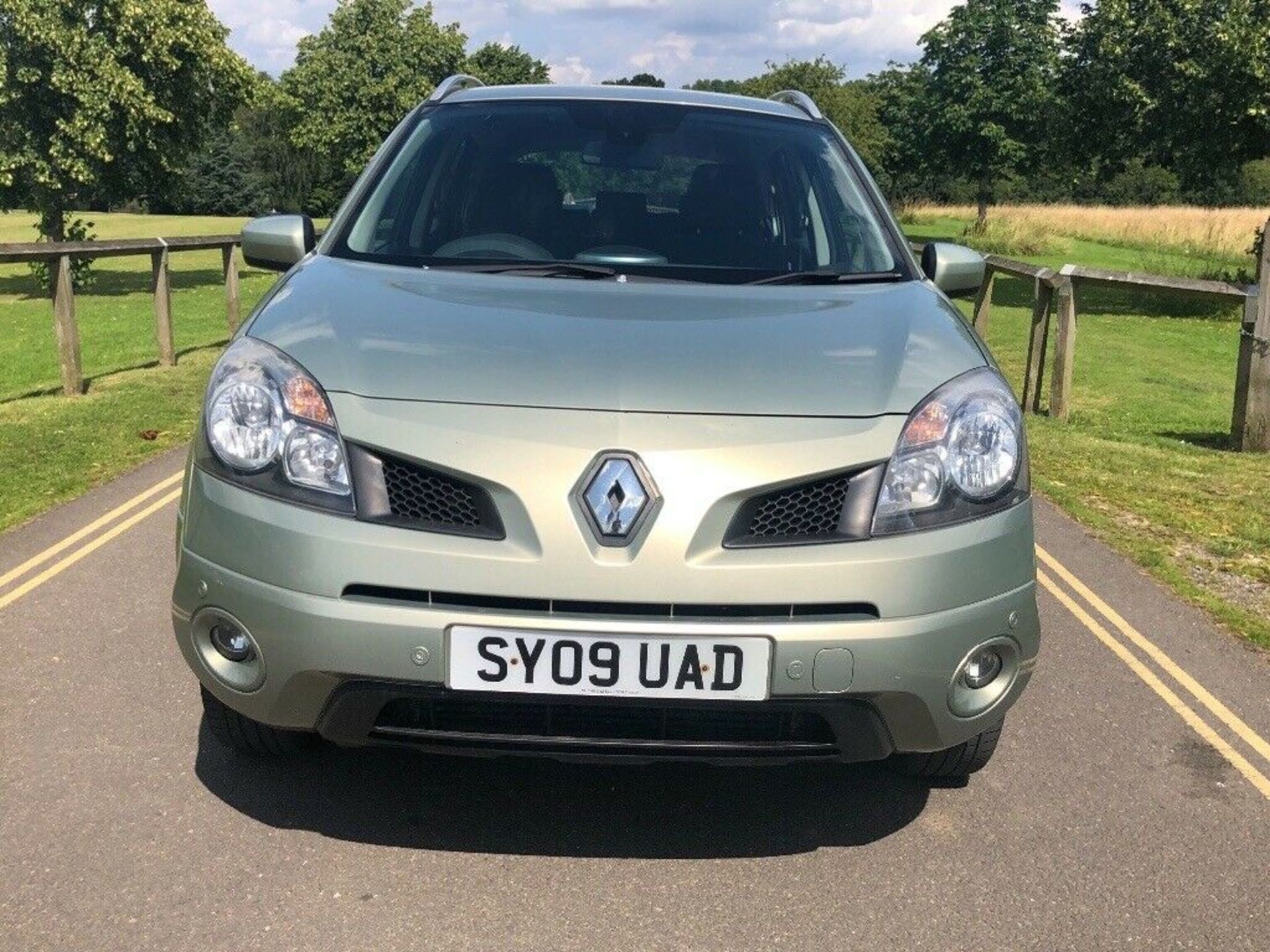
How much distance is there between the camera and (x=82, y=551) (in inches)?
228

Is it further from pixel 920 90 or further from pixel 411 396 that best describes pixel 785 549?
pixel 920 90

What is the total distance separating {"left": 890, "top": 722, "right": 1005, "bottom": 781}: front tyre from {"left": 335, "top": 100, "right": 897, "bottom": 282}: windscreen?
1339mm

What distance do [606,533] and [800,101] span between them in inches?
115

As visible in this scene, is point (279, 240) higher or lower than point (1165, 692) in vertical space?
higher

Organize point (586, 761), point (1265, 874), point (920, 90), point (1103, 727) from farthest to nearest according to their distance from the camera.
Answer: point (920, 90) < point (1103, 727) < point (1265, 874) < point (586, 761)

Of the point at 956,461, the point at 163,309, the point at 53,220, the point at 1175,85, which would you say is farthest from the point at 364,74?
the point at 956,461

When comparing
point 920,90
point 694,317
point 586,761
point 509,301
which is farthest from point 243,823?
point 920,90

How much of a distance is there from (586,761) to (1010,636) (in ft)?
3.10

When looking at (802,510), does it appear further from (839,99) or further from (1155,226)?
(839,99)

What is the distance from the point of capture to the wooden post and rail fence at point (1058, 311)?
8.80 meters

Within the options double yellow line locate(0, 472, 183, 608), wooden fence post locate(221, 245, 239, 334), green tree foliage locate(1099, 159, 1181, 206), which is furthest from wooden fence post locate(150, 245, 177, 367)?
green tree foliage locate(1099, 159, 1181, 206)

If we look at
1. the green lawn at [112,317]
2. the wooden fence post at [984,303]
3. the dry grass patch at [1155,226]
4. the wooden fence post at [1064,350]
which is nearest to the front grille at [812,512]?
the wooden fence post at [1064,350]

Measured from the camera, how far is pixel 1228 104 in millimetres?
21266

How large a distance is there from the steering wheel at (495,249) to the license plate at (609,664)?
4.85 ft
